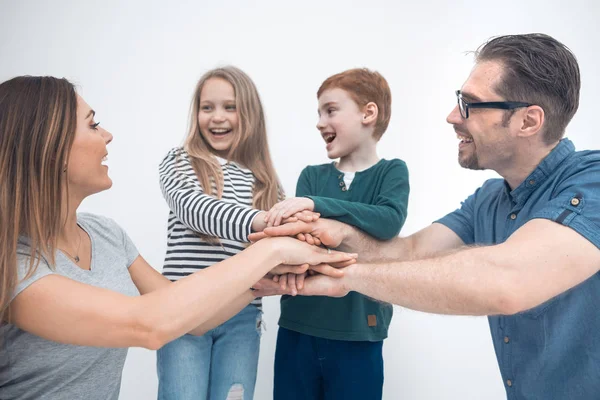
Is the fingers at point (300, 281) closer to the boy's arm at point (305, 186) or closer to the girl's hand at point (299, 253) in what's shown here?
the girl's hand at point (299, 253)

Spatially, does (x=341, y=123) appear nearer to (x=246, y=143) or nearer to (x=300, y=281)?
(x=246, y=143)

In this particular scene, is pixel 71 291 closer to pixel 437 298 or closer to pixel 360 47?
pixel 437 298

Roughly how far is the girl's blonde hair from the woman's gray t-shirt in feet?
1.98

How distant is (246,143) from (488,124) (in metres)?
0.80

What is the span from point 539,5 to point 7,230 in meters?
2.75

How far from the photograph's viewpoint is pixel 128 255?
5.13ft

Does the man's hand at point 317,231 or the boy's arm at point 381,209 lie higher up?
the boy's arm at point 381,209

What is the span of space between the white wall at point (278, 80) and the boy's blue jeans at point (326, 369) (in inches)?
31.7

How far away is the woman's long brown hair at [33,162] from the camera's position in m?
1.21

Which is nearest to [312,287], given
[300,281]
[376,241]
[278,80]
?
[300,281]

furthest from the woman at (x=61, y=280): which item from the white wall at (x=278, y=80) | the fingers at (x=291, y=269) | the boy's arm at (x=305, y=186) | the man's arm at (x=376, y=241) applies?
the white wall at (x=278, y=80)

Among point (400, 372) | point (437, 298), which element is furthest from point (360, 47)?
point (437, 298)

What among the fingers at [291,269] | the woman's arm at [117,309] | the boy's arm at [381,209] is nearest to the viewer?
the woman's arm at [117,309]

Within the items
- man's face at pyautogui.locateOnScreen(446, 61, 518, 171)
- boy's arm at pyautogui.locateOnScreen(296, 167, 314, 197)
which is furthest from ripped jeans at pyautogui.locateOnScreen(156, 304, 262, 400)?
man's face at pyautogui.locateOnScreen(446, 61, 518, 171)
